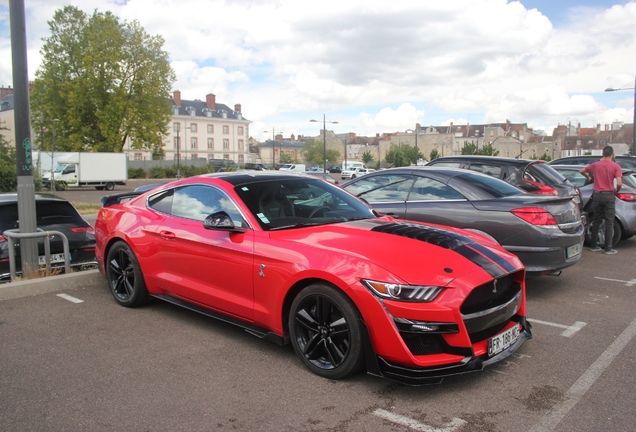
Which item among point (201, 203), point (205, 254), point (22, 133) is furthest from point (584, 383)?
point (22, 133)

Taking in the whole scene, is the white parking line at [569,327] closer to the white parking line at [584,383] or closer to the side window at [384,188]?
the white parking line at [584,383]

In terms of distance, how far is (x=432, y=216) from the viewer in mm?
6734

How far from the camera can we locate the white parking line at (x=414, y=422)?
3.02m

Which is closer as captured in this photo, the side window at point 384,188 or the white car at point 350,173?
the side window at point 384,188

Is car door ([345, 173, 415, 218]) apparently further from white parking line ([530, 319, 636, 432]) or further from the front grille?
the front grille

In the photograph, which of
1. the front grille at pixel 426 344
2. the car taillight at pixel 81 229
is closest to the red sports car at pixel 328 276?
the front grille at pixel 426 344

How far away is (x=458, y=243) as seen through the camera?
3967 millimetres

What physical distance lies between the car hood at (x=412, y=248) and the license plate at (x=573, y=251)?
2248 mm

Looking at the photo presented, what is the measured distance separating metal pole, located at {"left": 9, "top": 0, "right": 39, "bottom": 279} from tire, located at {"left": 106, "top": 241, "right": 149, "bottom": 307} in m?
1.23

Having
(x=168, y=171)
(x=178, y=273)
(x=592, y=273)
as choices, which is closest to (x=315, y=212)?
(x=178, y=273)

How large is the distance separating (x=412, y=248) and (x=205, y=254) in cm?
184

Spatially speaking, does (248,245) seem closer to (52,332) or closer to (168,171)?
(52,332)

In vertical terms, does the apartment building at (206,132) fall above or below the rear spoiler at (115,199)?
above

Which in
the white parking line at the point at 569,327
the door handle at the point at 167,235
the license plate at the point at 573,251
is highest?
the door handle at the point at 167,235
